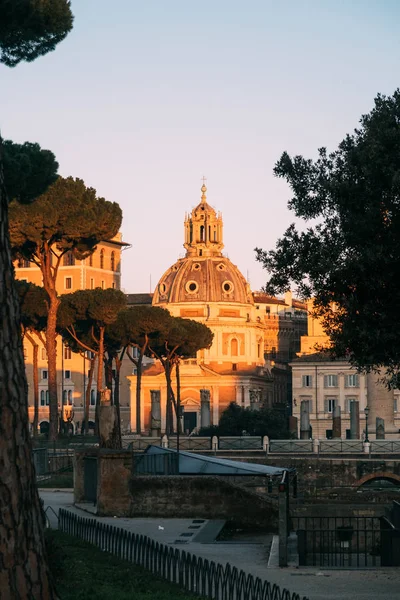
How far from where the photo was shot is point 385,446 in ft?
232

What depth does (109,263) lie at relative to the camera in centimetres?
15600

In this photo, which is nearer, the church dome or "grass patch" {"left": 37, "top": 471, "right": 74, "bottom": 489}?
"grass patch" {"left": 37, "top": 471, "right": 74, "bottom": 489}

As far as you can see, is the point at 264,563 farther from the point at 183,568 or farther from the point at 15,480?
the point at 15,480

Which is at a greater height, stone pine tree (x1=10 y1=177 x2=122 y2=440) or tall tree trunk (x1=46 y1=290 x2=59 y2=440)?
stone pine tree (x1=10 y1=177 x2=122 y2=440)

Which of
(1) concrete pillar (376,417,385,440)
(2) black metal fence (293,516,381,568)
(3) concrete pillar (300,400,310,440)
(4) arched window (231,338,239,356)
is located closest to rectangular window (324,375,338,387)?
(4) arched window (231,338,239,356)

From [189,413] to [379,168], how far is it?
5401 inches

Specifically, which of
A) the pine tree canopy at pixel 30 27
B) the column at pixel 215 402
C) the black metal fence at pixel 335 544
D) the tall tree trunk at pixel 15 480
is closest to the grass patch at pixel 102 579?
the black metal fence at pixel 335 544

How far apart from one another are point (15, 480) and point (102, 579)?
945 centimetres

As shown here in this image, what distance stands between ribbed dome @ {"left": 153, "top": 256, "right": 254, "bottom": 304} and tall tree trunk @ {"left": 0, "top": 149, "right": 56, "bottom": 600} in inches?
6552

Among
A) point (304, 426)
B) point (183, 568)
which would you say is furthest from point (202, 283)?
point (183, 568)

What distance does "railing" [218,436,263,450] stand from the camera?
240 ft

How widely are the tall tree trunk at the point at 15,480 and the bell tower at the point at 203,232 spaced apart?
17304 centimetres

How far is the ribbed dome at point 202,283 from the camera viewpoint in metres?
175

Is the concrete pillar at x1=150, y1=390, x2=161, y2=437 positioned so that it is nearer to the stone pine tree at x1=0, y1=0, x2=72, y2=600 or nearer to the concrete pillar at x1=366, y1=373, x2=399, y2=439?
the concrete pillar at x1=366, y1=373, x2=399, y2=439
